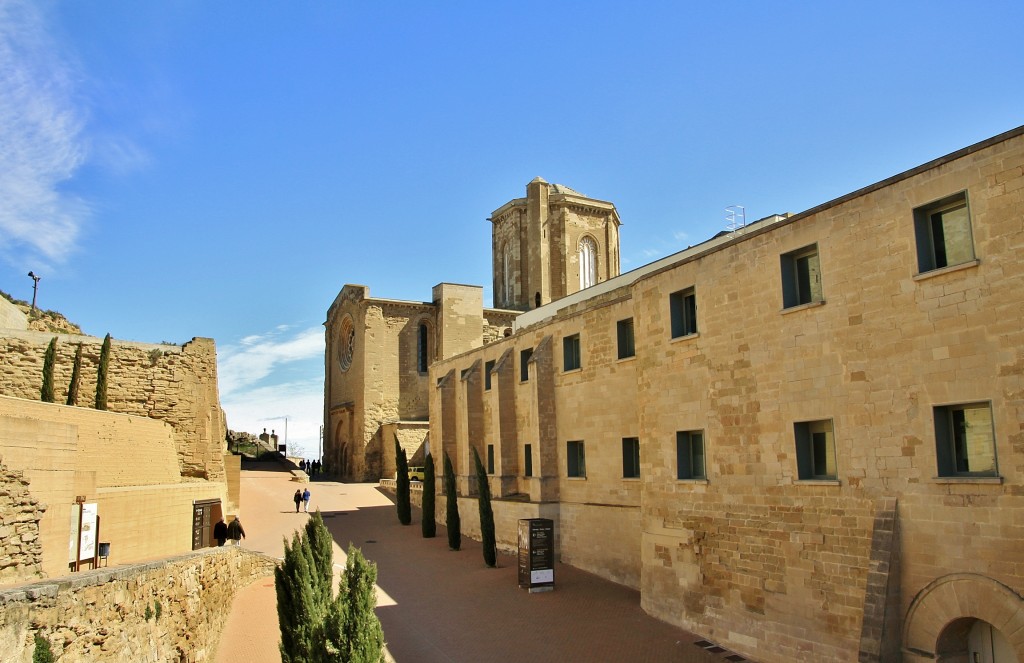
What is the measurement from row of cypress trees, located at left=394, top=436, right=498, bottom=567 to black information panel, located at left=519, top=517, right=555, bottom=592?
3.56 m

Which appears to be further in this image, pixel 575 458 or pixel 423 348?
pixel 423 348

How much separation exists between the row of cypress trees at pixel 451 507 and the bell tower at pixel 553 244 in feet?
61.8

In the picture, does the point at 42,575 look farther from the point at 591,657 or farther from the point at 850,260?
the point at 850,260

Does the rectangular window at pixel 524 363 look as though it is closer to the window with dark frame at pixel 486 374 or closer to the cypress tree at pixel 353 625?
the window with dark frame at pixel 486 374

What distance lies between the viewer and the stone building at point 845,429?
34.3ft

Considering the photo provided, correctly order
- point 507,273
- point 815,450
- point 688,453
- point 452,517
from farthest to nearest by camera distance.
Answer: point 507,273 < point 452,517 < point 688,453 < point 815,450

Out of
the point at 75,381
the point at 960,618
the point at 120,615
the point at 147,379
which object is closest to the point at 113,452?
the point at 75,381

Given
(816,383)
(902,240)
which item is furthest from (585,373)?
(902,240)

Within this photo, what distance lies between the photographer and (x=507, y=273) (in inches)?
2045

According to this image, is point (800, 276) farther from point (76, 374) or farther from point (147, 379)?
point (76, 374)

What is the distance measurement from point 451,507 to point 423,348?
2178 centimetres

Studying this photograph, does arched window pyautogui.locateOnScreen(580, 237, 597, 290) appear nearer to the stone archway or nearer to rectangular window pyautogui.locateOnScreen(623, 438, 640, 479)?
rectangular window pyautogui.locateOnScreen(623, 438, 640, 479)

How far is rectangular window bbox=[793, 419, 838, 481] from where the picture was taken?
514 inches

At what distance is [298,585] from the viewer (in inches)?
451
